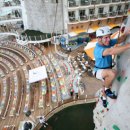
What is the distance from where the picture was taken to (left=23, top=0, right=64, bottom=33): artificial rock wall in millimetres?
31984

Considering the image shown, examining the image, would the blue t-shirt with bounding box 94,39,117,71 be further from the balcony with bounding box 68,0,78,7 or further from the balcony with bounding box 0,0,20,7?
the balcony with bounding box 0,0,20,7

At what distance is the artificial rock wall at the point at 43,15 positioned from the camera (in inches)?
1259

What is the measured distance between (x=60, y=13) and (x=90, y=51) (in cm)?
952

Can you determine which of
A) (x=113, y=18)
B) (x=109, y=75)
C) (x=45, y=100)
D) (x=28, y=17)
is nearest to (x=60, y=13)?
(x=28, y=17)

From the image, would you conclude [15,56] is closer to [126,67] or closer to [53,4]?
[53,4]

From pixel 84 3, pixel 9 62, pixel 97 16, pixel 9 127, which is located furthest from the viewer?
pixel 97 16

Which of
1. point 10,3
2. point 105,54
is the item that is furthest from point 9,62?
point 105,54

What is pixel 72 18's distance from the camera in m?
31.0

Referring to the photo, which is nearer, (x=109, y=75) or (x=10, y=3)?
(x=109, y=75)

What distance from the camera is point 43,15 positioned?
32.9 m

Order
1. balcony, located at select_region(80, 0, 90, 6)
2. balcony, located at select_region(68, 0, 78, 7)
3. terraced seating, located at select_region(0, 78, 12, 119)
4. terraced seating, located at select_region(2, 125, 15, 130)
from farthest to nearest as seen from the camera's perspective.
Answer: balcony, located at select_region(80, 0, 90, 6) → balcony, located at select_region(68, 0, 78, 7) → terraced seating, located at select_region(0, 78, 12, 119) → terraced seating, located at select_region(2, 125, 15, 130)

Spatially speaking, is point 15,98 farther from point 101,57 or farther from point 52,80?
point 101,57

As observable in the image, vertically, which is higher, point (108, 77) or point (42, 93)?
point (108, 77)

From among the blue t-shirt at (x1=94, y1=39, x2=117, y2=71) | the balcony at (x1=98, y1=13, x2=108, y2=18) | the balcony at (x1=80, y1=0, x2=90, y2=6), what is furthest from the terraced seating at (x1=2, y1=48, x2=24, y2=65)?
the blue t-shirt at (x1=94, y1=39, x2=117, y2=71)
